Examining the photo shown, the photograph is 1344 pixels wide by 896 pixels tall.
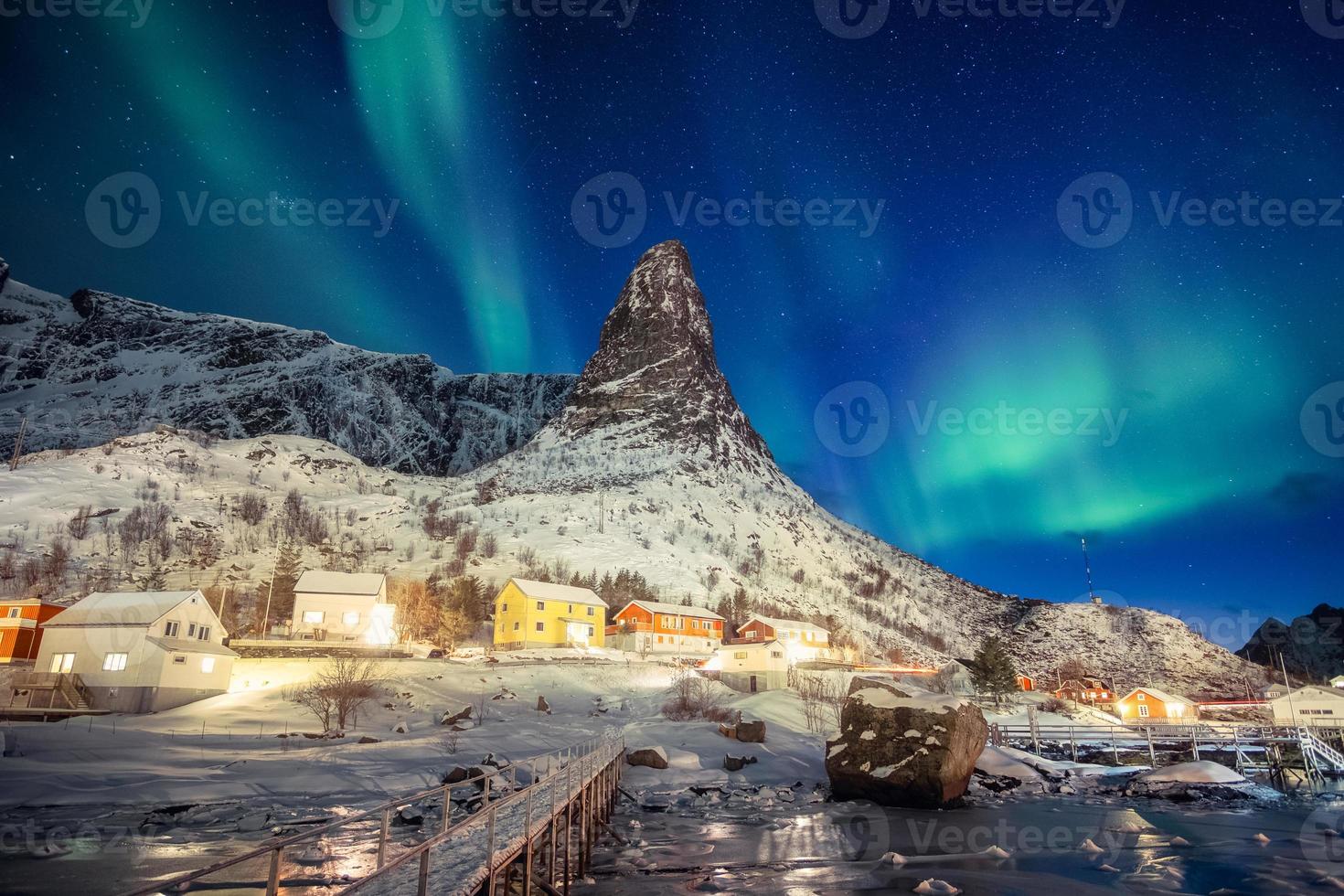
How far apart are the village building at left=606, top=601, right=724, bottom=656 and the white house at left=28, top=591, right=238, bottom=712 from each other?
1754 inches

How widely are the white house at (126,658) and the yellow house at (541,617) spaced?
1266 inches

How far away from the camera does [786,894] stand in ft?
57.5

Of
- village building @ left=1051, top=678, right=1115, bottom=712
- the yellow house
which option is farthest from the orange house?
village building @ left=1051, top=678, right=1115, bottom=712

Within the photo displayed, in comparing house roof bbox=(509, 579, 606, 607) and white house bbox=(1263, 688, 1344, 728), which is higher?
house roof bbox=(509, 579, 606, 607)

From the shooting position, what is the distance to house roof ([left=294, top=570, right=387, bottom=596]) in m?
74.2

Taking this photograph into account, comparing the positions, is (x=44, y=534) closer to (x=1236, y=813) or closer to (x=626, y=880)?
(x=626, y=880)

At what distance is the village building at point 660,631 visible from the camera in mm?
84250

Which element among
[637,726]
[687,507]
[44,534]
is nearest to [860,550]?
[687,507]

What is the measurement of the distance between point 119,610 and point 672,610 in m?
56.7

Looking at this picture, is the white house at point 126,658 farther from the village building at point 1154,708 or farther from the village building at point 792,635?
the village building at point 1154,708

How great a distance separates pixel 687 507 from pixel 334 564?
7187cm

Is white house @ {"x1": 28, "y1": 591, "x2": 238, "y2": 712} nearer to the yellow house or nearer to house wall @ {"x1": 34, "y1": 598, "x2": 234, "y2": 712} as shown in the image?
house wall @ {"x1": 34, "y1": 598, "x2": 234, "y2": 712}

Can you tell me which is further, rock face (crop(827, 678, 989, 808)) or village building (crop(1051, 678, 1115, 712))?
village building (crop(1051, 678, 1115, 712))

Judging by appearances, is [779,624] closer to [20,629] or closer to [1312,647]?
[20,629]
